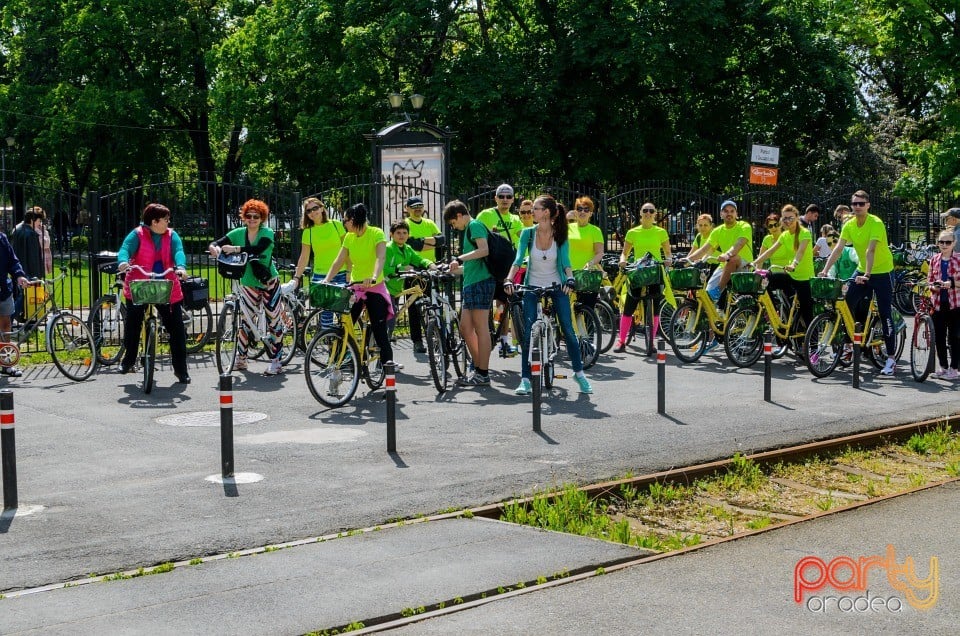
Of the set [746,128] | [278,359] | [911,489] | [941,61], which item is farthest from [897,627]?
[746,128]

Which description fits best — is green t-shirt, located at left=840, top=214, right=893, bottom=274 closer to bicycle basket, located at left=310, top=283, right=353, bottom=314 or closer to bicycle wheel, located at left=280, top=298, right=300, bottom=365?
bicycle basket, located at left=310, top=283, right=353, bottom=314

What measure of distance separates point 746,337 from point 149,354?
653 centimetres

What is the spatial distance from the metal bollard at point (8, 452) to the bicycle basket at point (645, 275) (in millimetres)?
8815

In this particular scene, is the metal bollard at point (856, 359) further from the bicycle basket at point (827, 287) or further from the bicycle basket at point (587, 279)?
the bicycle basket at point (587, 279)

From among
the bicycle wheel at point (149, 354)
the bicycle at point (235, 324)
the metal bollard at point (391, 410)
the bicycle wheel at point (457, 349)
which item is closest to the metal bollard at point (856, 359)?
the bicycle wheel at point (457, 349)

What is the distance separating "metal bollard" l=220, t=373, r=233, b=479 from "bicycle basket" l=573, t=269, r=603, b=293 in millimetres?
6158

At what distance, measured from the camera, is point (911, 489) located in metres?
8.12

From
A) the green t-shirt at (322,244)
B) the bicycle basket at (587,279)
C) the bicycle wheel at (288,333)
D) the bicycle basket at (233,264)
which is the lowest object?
the bicycle wheel at (288,333)

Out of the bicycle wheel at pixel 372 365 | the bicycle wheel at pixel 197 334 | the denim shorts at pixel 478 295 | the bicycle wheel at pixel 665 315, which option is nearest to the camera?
the bicycle wheel at pixel 372 365

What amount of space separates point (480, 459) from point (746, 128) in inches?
1215

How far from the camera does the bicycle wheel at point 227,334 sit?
13375 millimetres

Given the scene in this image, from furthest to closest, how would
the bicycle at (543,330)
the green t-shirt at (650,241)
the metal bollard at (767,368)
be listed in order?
the green t-shirt at (650,241) → the bicycle at (543,330) → the metal bollard at (767,368)

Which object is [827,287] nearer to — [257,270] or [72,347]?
[257,270]

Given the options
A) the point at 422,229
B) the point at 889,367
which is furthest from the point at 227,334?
the point at 889,367
